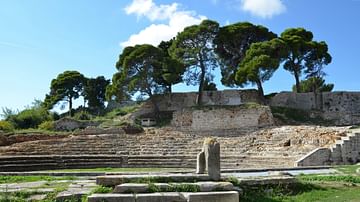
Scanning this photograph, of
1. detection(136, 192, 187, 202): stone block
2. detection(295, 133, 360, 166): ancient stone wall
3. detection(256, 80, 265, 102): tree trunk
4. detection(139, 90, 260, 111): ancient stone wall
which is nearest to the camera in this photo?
detection(136, 192, 187, 202): stone block

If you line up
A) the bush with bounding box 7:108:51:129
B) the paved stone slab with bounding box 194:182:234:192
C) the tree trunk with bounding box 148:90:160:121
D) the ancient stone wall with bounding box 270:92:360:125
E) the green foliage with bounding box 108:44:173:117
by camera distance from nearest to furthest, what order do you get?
1. the paved stone slab with bounding box 194:182:234:192
2. the ancient stone wall with bounding box 270:92:360:125
3. the green foliage with bounding box 108:44:173:117
4. the tree trunk with bounding box 148:90:160:121
5. the bush with bounding box 7:108:51:129

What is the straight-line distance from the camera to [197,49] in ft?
111

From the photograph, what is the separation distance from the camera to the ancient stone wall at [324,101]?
32000mm

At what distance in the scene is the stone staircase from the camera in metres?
20.1

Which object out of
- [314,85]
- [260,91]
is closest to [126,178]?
[260,91]

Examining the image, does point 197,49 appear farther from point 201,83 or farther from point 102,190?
point 102,190

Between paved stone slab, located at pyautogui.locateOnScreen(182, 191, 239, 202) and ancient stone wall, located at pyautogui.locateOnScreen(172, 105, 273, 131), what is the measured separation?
21501mm

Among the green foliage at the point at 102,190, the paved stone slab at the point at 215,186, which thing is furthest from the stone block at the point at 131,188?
the paved stone slab at the point at 215,186

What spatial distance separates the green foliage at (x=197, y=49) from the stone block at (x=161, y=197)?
2723cm

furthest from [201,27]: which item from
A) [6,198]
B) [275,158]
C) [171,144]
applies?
[6,198]

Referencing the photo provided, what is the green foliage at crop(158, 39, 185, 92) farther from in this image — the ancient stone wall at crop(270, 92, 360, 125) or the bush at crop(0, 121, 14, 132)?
the bush at crop(0, 121, 14, 132)

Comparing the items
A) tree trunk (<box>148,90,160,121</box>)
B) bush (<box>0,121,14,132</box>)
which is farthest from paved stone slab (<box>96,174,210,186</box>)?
tree trunk (<box>148,90,160,121</box>)

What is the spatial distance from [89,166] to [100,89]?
2389 cm

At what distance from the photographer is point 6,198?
6953 millimetres
